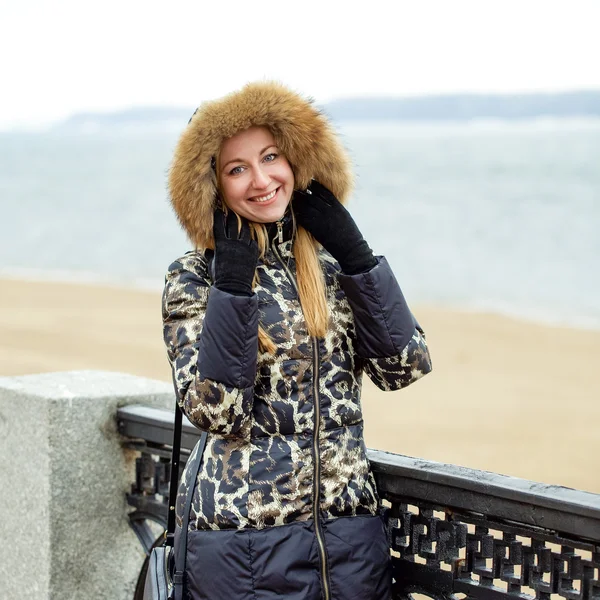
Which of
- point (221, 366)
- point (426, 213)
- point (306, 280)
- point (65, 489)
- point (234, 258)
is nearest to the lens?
point (221, 366)

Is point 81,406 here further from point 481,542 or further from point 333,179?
point 481,542

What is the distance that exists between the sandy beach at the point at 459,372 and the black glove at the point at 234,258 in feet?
25.3

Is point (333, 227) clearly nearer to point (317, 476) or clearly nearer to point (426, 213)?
point (317, 476)

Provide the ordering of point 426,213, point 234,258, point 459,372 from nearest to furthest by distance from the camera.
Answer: point 234,258, point 459,372, point 426,213

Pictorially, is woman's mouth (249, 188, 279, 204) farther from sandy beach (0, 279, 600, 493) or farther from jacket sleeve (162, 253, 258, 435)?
sandy beach (0, 279, 600, 493)

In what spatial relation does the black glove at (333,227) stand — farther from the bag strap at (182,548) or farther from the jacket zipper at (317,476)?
the bag strap at (182,548)

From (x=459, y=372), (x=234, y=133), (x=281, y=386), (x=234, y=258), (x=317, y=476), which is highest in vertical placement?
(x=234, y=133)

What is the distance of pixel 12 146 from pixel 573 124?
40.5 metres

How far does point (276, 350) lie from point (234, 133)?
1.93ft

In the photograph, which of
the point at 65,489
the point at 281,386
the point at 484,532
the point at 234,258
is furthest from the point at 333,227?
the point at 65,489

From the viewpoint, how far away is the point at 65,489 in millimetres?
3344

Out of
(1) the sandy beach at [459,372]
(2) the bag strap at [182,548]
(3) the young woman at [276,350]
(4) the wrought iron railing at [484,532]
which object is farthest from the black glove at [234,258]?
(1) the sandy beach at [459,372]

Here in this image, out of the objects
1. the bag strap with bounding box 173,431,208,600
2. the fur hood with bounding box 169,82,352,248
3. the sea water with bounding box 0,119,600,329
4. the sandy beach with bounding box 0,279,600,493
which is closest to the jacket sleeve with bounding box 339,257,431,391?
the fur hood with bounding box 169,82,352,248

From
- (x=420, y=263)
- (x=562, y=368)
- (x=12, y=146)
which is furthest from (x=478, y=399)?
(x=12, y=146)
